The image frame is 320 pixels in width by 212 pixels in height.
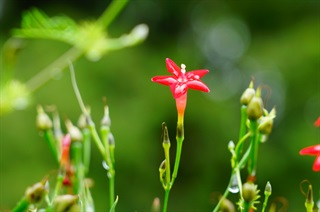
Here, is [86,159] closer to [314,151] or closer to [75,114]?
[314,151]

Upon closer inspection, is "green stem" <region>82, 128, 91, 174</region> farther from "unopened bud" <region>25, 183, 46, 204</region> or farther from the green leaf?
the green leaf

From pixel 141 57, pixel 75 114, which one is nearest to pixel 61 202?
pixel 75 114

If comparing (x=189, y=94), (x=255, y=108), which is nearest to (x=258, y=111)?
(x=255, y=108)

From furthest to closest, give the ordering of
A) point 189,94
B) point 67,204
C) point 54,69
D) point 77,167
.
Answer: point 189,94 < point 54,69 < point 77,167 < point 67,204

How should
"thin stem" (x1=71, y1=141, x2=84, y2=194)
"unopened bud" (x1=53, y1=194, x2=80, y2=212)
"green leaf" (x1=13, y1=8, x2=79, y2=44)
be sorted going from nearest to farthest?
"unopened bud" (x1=53, y1=194, x2=80, y2=212), "thin stem" (x1=71, y1=141, x2=84, y2=194), "green leaf" (x1=13, y1=8, x2=79, y2=44)

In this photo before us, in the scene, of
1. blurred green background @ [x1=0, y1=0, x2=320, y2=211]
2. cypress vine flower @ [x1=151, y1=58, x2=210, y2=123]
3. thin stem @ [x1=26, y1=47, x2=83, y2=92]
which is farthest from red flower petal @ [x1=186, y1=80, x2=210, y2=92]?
blurred green background @ [x1=0, y1=0, x2=320, y2=211]

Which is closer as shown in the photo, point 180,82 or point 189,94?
point 180,82

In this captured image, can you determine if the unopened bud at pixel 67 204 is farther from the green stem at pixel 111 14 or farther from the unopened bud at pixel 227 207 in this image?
the green stem at pixel 111 14

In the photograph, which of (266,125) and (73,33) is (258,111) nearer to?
(266,125)
